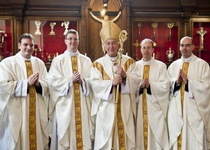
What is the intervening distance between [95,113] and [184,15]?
4507 mm

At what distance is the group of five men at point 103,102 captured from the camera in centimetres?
460

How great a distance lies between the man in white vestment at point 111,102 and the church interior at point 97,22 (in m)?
3.10

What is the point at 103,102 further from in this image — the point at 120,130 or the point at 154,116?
the point at 154,116

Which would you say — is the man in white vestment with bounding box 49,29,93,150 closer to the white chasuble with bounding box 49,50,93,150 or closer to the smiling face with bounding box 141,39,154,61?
the white chasuble with bounding box 49,50,93,150

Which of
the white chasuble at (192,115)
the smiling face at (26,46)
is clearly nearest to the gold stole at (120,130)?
the white chasuble at (192,115)

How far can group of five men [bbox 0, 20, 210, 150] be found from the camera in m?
4.60

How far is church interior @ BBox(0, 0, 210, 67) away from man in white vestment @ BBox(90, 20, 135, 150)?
3.10 metres

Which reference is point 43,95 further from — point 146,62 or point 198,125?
point 198,125

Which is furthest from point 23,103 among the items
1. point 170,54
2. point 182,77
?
point 170,54

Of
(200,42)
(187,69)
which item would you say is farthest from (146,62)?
(200,42)

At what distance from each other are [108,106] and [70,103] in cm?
60

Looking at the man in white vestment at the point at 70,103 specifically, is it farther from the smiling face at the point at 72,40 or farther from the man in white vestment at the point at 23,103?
the man in white vestment at the point at 23,103

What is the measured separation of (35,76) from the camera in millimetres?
4492

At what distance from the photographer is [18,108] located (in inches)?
181
